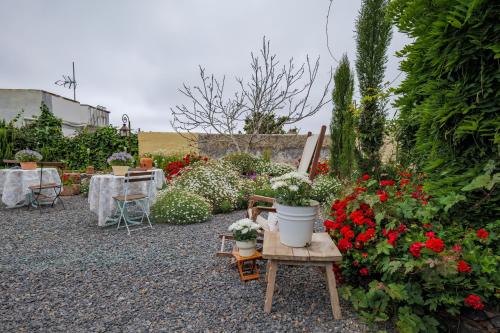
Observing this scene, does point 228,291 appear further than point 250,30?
No

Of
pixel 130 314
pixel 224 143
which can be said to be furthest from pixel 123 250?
pixel 224 143

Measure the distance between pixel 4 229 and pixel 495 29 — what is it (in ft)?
19.4

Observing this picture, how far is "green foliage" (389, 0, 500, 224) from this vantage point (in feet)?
5.49

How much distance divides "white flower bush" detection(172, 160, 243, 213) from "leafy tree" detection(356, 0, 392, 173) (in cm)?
238

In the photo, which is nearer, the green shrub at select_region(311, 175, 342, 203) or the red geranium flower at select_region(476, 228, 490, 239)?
the red geranium flower at select_region(476, 228, 490, 239)

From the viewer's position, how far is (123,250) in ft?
10.5

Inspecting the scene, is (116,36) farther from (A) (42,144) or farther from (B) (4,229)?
(A) (42,144)

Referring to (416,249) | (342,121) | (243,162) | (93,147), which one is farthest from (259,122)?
(416,249)

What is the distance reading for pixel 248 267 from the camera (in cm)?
256

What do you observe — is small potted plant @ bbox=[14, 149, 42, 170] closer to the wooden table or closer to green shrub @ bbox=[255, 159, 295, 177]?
green shrub @ bbox=[255, 159, 295, 177]

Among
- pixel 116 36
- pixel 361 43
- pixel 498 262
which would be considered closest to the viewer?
pixel 498 262

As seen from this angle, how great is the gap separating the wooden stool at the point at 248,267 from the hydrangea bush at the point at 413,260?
0.69 meters

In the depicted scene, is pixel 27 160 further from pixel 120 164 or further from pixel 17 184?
pixel 120 164

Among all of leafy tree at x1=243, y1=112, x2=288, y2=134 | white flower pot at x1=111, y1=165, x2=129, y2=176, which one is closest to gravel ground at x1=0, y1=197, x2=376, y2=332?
white flower pot at x1=111, y1=165, x2=129, y2=176
